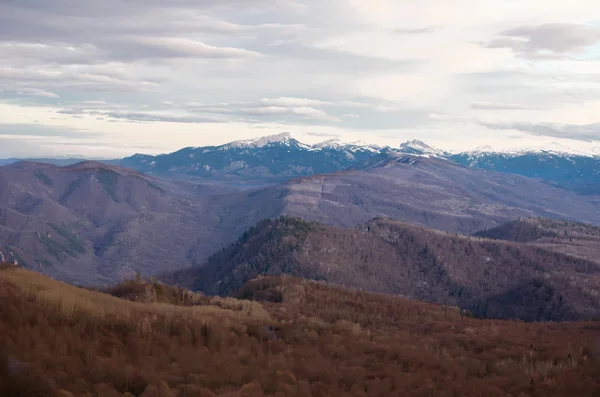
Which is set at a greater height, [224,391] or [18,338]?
[18,338]

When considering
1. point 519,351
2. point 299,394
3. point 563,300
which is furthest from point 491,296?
point 299,394

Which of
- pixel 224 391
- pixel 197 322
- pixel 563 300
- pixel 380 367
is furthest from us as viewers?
pixel 563 300

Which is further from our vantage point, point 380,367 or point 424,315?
point 424,315

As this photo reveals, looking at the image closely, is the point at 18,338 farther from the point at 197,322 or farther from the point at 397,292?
the point at 397,292

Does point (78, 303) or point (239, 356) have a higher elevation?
point (78, 303)

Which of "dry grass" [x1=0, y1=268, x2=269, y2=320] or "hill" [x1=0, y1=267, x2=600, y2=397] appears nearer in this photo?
"hill" [x1=0, y1=267, x2=600, y2=397]

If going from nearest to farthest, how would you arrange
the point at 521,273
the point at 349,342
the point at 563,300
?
the point at 349,342, the point at 563,300, the point at 521,273

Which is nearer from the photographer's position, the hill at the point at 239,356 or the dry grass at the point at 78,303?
the hill at the point at 239,356

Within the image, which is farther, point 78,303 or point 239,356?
point 78,303
